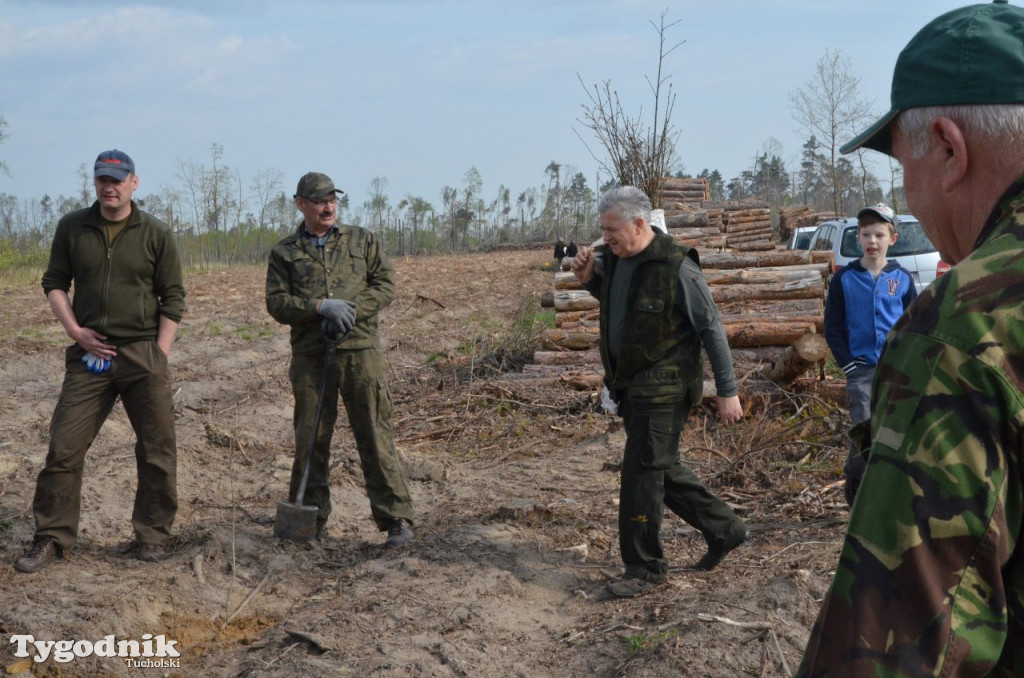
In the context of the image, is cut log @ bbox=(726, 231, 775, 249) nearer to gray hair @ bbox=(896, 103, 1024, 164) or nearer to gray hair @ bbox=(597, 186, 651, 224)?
gray hair @ bbox=(597, 186, 651, 224)

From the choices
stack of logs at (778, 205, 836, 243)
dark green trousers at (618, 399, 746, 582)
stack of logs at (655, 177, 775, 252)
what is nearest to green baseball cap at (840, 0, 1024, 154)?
dark green trousers at (618, 399, 746, 582)

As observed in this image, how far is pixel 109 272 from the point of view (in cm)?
579

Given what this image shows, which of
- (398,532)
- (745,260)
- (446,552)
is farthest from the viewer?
(745,260)

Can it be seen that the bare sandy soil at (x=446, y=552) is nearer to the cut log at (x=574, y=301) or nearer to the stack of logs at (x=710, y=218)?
the cut log at (x=574, y=301)

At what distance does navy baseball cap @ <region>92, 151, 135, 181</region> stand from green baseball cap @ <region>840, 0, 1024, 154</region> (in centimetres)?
520

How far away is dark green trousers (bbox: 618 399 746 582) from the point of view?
511 cm

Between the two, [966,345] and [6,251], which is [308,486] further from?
[6,251]

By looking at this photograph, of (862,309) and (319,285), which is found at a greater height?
(319,285)

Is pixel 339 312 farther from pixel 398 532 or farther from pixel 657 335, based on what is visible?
pixel 657 335

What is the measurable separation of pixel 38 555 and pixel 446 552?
2.40 m

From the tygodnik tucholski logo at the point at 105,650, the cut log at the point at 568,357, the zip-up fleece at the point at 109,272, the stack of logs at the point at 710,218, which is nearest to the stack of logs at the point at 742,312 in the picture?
the cut log at the point at 568,357

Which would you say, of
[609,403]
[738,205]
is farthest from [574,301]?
[738,205]

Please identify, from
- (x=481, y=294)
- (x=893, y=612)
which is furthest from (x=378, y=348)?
(x=481, y=294)

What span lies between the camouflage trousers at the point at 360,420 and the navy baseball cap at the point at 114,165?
153 cm
